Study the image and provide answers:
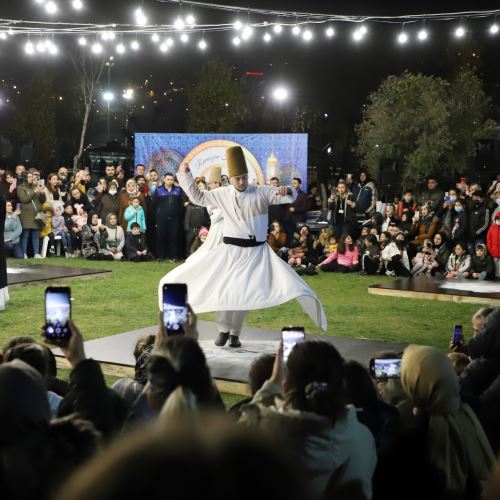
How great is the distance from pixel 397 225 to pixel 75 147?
23.9m

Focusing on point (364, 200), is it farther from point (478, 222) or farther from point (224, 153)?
point (224, 153)

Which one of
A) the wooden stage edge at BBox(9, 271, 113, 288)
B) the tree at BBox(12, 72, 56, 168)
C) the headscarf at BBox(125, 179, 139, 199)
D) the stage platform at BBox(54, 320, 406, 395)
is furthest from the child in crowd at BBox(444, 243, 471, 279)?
the tree at BBox(12, 72, 56, 168)

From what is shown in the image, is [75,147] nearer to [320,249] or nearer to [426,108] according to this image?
[426,108]

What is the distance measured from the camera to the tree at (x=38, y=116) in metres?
32.5

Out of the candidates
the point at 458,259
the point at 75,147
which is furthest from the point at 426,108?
the point at 75,147

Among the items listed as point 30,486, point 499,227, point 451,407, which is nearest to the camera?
point 30,486

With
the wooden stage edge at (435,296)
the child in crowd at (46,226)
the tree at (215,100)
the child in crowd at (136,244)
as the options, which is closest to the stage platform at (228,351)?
the wooden stage edge at (435,296)

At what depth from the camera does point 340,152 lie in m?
31.4

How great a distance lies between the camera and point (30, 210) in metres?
16.0

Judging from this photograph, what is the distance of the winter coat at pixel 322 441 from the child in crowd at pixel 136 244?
13.4 m

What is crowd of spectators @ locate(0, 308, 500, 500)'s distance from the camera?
900 mm

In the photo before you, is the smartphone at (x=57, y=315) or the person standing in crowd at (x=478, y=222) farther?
the person standing in crowd at (x=478, y=222)

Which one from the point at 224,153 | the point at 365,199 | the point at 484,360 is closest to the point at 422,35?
the point at 365,199

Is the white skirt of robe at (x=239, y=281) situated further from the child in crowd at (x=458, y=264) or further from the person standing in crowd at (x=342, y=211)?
the person standing in crowd at (x=342, y=211)
